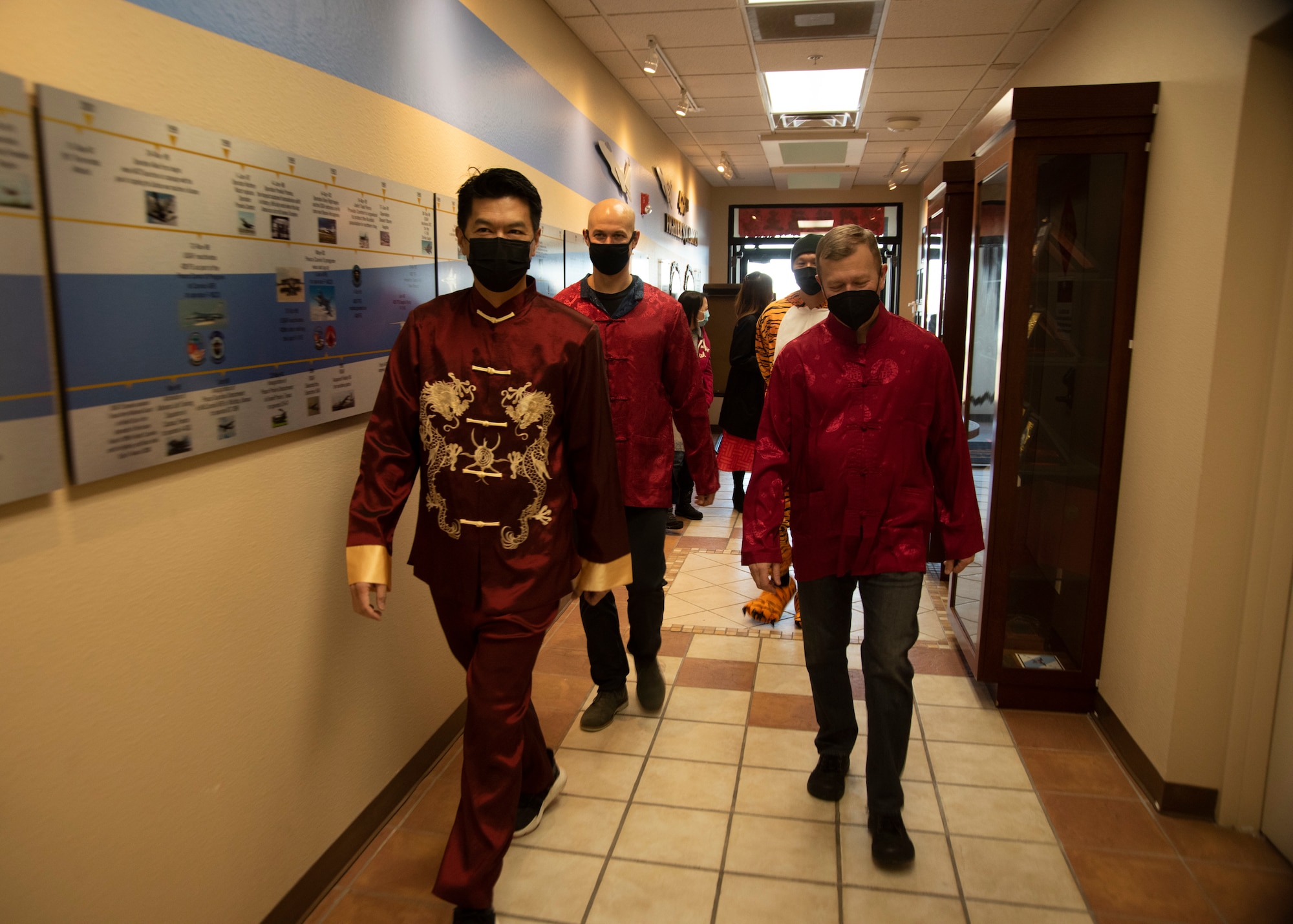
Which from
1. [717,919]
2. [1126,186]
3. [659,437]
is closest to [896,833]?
[717,919]

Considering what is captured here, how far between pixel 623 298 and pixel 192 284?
142cm

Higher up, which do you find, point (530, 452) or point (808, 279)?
point (808, 279)

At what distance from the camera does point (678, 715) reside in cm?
314

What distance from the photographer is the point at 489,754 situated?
1.95 meters

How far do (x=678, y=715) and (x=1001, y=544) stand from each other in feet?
4.30

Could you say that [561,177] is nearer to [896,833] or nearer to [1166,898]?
[896,833]

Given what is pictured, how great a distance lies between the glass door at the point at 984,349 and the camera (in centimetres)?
308

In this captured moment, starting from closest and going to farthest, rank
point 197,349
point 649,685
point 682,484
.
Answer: point 197,349
point 649,685
point 682,484

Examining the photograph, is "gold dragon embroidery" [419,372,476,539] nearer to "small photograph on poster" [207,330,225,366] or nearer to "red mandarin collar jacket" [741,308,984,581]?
"small photograph on poster" [207,330,225,366]

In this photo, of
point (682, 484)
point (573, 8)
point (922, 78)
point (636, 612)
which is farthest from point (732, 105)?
point (636, 612)

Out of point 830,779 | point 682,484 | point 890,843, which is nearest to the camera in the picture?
point 890,843

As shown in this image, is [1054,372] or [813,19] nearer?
[1054,372]

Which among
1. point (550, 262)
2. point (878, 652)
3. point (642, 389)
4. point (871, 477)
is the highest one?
point (550, 262)

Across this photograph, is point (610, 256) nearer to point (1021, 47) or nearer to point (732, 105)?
point (1021, 47)
